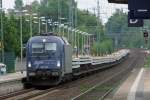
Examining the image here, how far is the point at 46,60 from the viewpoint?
123 feet

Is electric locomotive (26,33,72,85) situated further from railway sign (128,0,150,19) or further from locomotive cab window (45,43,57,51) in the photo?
railway sign (128,0,150,19)

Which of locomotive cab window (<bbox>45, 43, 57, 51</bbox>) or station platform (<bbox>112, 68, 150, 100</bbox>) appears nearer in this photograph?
station platform (<bbox>112, 68, 150, 100</bbox>)

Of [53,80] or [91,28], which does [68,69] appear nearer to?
[53,80]

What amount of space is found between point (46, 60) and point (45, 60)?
6cm

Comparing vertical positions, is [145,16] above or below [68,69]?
above

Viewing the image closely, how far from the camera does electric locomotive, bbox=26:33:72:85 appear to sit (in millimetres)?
37062

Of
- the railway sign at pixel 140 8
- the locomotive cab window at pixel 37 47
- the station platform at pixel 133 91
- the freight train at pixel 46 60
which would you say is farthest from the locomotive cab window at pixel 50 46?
the railway sign at pixel 140 8

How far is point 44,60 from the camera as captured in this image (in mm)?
37375

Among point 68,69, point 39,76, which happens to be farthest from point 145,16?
point 68,69

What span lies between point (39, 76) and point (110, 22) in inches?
3855

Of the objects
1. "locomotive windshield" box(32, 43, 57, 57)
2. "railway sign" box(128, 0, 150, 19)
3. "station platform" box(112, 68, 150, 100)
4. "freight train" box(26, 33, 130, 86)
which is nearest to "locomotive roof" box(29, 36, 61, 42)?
"freight train" box(26, 33, 130, 86)

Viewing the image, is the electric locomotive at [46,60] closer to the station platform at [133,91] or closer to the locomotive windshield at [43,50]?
the locomotive windshield at [43,50]

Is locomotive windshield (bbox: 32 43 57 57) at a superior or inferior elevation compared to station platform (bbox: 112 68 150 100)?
superior

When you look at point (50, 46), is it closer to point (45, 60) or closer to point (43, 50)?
point (43, 50)
